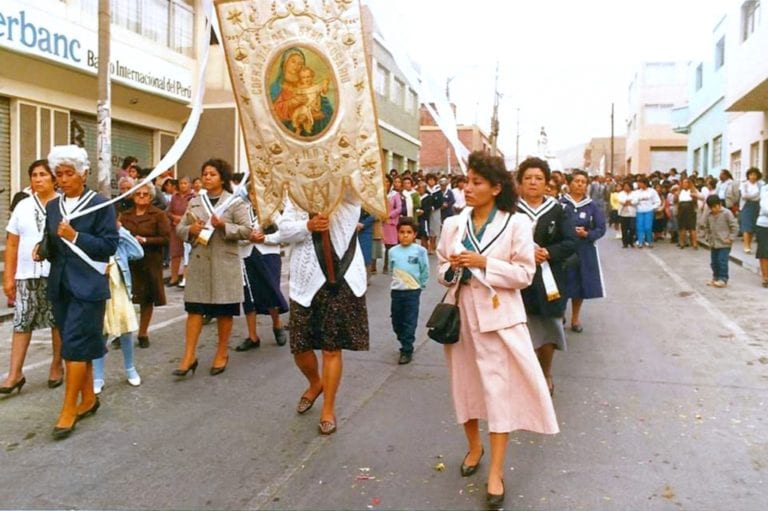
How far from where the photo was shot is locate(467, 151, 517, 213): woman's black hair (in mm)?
3941

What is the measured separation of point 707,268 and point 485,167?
459 inches

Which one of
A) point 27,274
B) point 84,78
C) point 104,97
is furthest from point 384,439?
point 84,78

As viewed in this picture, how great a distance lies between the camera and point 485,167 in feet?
12.9

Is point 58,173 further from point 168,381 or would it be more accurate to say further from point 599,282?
point 599,282

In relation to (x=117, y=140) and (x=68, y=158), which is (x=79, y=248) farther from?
(x=117, y=140)

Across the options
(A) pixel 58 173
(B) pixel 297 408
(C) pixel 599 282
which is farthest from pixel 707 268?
(A) pixel 58 173

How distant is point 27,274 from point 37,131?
850 cm

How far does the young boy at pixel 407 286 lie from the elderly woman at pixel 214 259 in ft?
4.93

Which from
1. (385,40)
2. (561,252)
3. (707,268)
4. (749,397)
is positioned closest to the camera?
(385,40)

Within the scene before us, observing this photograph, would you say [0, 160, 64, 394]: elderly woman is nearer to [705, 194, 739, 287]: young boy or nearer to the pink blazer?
the pink blazer

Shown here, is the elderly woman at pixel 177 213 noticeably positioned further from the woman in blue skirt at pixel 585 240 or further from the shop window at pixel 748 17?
the shop window at pixel 748 17

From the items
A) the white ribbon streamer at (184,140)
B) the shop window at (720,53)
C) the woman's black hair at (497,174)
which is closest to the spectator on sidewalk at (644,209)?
the shop window at (720,53)

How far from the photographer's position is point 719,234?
11.4 meters

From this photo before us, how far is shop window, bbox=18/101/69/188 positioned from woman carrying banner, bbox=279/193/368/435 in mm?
9922
